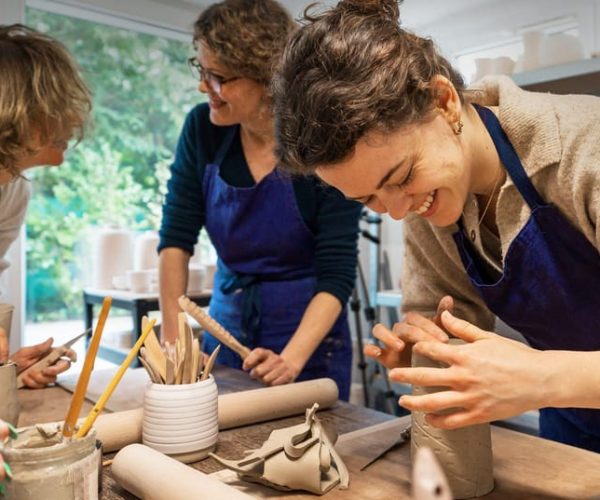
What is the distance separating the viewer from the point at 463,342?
0.81m

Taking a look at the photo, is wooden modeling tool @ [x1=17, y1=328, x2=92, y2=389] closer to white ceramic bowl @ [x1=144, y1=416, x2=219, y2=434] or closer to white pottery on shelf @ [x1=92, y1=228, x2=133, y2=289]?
white ceramic bowl @ [x1=144, y1=416, x2=219, y2=434]

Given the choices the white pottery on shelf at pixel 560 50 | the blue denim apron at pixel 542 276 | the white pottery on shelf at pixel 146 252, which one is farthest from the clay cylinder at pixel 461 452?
the white pottery on shelf at pixel 146 252

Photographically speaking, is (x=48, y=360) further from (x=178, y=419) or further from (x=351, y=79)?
(x=351, y=79)

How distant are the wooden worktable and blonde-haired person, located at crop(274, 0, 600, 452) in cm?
15

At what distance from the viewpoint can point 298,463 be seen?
798 mm

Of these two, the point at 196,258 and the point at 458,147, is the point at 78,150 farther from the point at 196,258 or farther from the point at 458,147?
the point at 458,147

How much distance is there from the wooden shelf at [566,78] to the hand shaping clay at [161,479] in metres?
1.96

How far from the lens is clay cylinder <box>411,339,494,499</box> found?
2.60ft

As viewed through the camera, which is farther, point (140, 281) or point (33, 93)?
point (140, 281)

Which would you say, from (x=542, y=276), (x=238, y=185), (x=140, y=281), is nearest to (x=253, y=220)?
(x=238, y=185)

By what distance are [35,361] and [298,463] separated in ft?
2.94

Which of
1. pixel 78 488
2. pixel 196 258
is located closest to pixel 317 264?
pixel 78 488

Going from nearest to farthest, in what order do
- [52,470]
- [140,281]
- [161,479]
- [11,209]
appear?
[52,470]
[161,479]
[11,209]
[140,281]

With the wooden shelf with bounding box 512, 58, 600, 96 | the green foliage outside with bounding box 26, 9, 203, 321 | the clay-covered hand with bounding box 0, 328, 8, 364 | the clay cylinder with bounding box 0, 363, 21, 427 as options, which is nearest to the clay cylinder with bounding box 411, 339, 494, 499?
the clay cylinder with bounding box 0, 363, 21, 427
